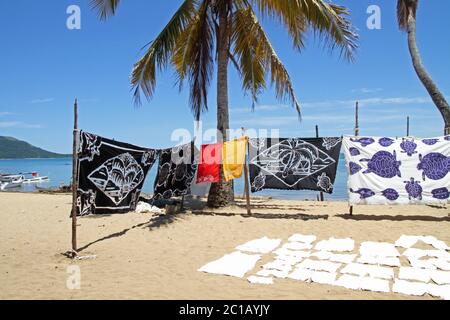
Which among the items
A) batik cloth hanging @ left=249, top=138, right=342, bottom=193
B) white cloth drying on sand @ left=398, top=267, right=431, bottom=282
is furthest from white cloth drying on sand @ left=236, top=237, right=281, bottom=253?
batik cloth hanging @ left=249, top=138, right=342, bottom=193

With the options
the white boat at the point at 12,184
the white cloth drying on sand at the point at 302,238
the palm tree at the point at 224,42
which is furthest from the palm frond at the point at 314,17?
the white boat at the point at 12,184

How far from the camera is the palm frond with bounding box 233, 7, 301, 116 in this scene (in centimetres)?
969

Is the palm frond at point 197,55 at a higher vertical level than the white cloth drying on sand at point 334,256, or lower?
higher

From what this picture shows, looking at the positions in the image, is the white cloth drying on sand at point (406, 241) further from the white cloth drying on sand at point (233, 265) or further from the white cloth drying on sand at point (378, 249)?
the white cloth drying on sand at point (233, 265)

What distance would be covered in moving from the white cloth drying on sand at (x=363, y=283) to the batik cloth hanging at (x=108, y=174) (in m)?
4.52

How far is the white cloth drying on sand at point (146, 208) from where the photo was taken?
32.7ft

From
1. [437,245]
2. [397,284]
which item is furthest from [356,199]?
[397,284]

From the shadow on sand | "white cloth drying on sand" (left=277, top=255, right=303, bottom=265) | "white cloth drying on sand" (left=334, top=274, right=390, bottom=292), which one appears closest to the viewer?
"white cloth drying on sand" (left=334, top=274, right=390, bottom=292)

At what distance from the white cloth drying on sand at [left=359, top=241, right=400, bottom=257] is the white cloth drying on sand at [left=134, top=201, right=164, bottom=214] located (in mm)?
5894

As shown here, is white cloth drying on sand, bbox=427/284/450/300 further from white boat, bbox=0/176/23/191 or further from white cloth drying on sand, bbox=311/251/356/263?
white boat, bbox=0/176/23/191

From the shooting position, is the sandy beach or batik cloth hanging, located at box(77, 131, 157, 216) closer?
the sandy beach
